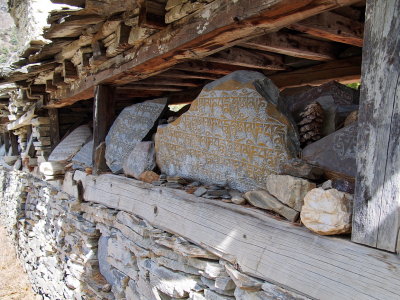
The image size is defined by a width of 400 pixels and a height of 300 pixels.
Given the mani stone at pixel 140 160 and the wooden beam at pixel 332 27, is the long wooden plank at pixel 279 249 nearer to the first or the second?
the mani stone at pixel 140 160

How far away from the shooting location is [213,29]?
1.98m

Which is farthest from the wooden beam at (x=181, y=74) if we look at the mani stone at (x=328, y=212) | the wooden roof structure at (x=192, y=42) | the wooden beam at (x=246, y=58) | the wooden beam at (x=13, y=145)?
the wooden beam at (x=13, y=145)

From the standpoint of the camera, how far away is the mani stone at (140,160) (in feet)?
9.82

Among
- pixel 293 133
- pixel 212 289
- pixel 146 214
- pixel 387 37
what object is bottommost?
pixel 212 289

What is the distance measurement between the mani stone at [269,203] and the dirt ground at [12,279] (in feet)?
17.1

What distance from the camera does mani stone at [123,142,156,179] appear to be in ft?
9.82

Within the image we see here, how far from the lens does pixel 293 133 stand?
193 cm

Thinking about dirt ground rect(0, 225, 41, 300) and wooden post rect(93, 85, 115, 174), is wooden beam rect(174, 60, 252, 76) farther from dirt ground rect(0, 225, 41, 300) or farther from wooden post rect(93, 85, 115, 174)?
dirt ground rect(0, 225, 41, 300)

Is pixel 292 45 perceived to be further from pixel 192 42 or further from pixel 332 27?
pixel 192 42

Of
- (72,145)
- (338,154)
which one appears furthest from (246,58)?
(72,145)

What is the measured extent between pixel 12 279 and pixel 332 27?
6882 millimetres

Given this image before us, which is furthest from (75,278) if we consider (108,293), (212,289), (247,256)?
(247,256)

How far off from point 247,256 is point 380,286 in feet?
2.25

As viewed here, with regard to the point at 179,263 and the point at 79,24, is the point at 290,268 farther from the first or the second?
the point at 79,24
